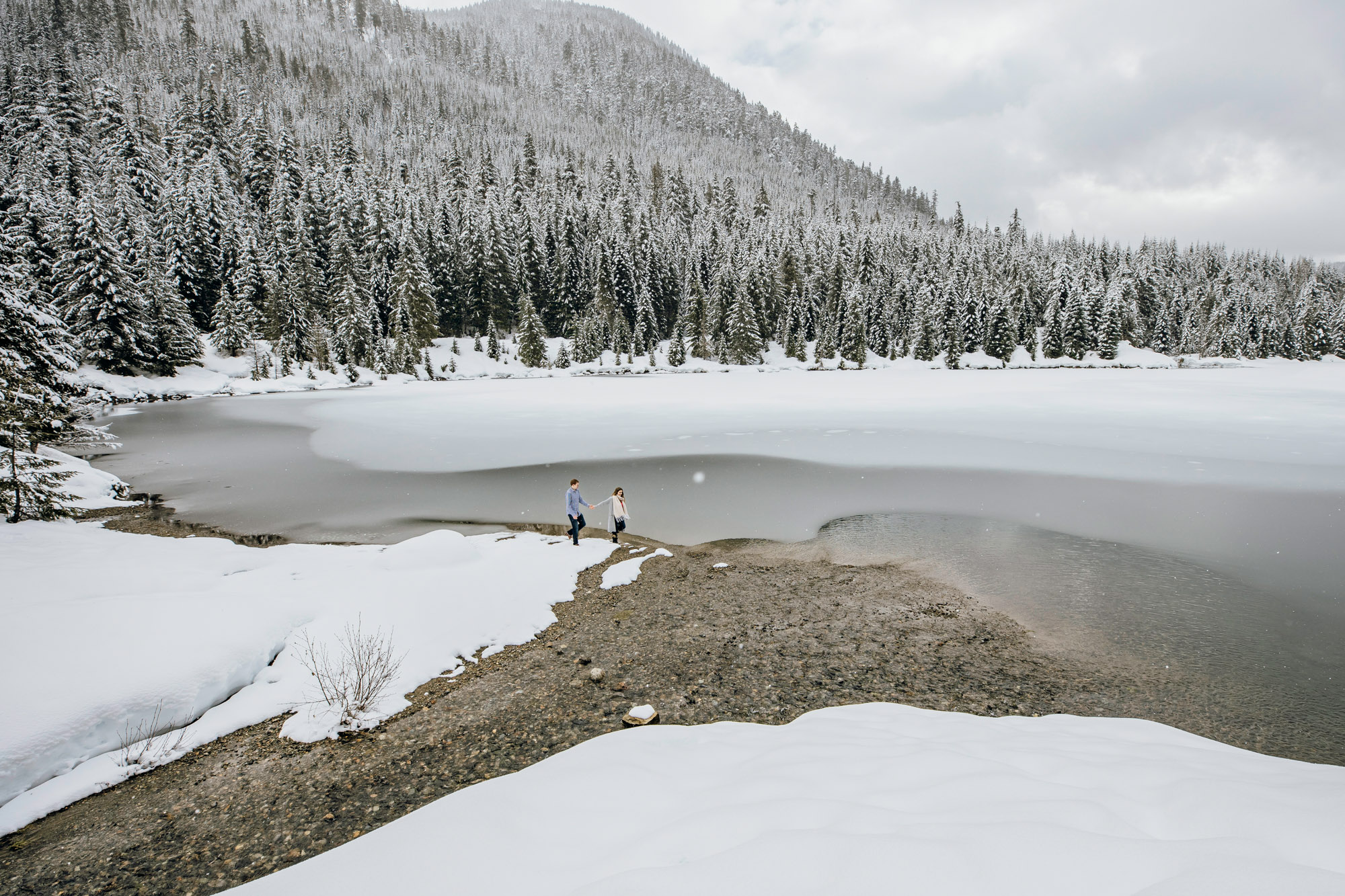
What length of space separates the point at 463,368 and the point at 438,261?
46.8ft

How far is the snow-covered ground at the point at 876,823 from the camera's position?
8.25 feet

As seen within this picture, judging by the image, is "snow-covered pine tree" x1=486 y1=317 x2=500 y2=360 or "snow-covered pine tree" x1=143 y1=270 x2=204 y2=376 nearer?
"snow-covered pine tree" x1=143 y1=270 x2=204 y2=376

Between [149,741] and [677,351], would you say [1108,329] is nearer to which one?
[677,351]

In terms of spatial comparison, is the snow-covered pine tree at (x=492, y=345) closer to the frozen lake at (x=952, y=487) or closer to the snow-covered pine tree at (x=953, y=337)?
the frozen lake at (x=952, y=487)

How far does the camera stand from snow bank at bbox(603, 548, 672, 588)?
10.5 m

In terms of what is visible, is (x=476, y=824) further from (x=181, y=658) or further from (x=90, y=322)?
(x=90, y=322)

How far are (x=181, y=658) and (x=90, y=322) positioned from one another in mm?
49358

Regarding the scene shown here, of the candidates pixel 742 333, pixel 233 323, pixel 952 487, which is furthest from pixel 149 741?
pixel 742 333

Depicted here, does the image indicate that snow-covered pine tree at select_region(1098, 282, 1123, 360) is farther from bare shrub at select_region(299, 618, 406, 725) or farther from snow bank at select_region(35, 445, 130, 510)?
snow bank at select_region(35, 445, 130, 510)

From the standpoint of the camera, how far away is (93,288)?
3844 centimetres

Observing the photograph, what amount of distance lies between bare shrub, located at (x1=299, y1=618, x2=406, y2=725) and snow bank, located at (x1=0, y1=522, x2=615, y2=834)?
0.46ft

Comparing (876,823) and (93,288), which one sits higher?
(93,288)

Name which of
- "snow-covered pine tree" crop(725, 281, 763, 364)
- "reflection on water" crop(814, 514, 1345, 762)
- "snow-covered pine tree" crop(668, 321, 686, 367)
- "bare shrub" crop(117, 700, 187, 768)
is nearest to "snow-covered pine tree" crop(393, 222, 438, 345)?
"snow-covered pine tree" crop(668, 321, 686, 367)

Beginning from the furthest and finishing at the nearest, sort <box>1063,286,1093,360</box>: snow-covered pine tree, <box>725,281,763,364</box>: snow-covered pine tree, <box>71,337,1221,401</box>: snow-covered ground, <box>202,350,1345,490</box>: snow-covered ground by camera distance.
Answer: <box>1063,286,1093,360</box>: snow-covered pine tree
<box>725,281,763,364</box>: snow-covered pine tree
<box>71,337,1221,401</box>: snow-covered ground
<box>202,350,1345,490</box>: snow-covered ground
